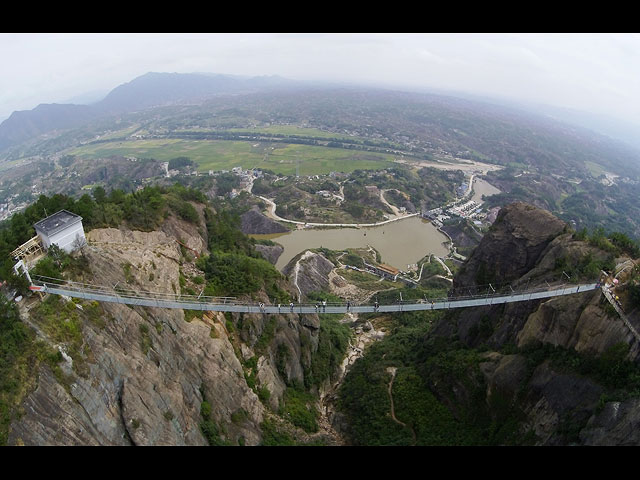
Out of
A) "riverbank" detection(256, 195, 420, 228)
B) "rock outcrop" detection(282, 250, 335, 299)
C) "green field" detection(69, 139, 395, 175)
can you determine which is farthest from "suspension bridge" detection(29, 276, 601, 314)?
"green field" detection(69, 139, 395, 175)

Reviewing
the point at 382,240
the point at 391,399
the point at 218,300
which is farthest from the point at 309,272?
the point at 218,300

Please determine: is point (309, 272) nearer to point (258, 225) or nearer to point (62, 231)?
point (258, 225)

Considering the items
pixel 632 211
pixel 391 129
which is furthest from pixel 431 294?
pixel 391 129

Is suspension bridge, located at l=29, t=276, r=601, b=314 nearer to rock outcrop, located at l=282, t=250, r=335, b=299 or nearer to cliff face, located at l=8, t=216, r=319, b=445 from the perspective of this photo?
cliff face, located at l=8, t=216, r=319, b=445

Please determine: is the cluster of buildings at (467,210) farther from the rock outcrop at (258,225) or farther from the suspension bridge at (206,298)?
the suspension bridge at (206,298)

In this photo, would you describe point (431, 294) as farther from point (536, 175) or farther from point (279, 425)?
point (536, 175)
